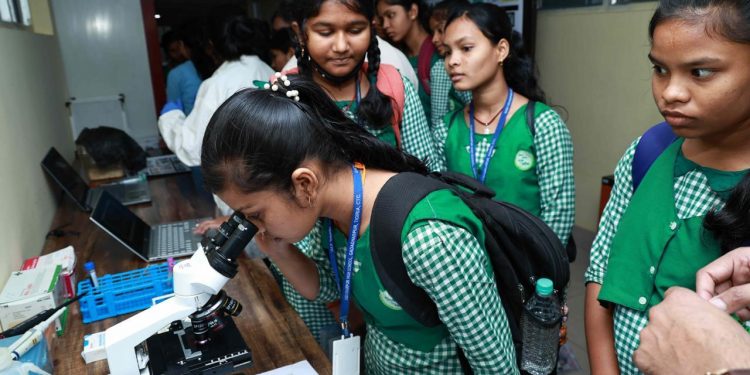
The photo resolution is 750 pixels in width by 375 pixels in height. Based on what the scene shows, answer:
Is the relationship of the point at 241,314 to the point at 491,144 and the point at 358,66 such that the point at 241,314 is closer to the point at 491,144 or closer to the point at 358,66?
the point at 358,66

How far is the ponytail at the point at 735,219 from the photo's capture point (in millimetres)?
801

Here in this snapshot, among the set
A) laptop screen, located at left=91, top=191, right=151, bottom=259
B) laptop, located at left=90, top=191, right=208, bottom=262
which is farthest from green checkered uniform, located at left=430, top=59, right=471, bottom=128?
laptop screen, located at left=91, top=191, right=151, bottom=259

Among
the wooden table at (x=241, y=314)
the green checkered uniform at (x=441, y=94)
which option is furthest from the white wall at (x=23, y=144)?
the green checkered uniform at (x=441, y=94)

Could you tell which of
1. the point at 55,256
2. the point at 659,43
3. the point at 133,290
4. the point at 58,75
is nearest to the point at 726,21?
the point at 659,43

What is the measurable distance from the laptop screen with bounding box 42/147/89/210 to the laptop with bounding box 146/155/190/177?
471 millimetres

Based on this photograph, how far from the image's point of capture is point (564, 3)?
323 centimetres

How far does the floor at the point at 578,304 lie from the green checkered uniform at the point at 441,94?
1239 mm

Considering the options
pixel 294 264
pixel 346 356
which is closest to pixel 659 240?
pixel 346 356

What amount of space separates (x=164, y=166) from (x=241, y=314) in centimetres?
197

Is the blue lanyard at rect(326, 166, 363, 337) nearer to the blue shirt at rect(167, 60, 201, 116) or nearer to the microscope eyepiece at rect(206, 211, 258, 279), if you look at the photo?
the microscope eyepiece at rect(206, 211, 258, 279)

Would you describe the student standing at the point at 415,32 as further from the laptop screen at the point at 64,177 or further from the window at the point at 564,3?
the laptop screen at the point at 64,177

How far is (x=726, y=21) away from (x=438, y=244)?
0.56 metres

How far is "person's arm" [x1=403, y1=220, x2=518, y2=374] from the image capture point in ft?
2.90

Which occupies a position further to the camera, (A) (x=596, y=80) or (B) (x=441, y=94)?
(A) (x=596, y=80)
